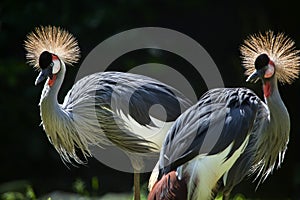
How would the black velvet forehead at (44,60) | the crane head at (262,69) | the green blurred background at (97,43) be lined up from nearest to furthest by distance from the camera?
the crane head at (262,69) < the black velvet forehead at (44,60) < the green blurred background at (97,43)

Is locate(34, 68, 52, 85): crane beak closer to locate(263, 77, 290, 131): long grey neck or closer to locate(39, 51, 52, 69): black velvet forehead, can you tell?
locate(39, 51, 52, 69): black velvet forehead

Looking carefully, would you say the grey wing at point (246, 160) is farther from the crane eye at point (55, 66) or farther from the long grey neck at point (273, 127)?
the crane eye at point (55, 66)

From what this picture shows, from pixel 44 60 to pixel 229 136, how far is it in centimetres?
86

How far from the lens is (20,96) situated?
497 centimetres

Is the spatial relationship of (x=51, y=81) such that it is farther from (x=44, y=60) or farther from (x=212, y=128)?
(x=212, y=128)

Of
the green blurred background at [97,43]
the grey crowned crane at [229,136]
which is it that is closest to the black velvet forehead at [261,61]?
the grey crowned crane at [229,136]

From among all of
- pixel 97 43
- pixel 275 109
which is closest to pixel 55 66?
pixel 275 109

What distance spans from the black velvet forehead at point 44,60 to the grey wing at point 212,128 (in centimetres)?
63

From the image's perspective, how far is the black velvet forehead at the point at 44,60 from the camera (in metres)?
2.94

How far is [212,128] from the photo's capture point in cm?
249

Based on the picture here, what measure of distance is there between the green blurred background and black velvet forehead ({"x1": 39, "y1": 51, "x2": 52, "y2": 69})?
1709mm

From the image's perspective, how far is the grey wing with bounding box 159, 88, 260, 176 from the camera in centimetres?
248

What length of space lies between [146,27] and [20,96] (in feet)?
3.17

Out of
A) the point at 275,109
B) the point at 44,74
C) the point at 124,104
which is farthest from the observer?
the point at 124,104
